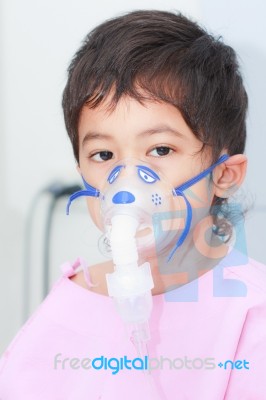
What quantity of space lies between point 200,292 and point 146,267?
0.23m

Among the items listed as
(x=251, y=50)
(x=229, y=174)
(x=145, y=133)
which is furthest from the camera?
(x=251, y=50)

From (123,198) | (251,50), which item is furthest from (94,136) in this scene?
(251,50)

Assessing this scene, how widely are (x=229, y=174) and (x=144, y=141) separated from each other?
204 millimetres

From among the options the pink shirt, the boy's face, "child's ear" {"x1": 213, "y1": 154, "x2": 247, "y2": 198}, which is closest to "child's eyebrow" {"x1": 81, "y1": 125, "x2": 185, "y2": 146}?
the boy's face

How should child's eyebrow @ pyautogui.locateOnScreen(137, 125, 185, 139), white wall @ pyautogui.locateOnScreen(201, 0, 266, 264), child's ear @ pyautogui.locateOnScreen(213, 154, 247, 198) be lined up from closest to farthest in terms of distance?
child's eyebrow @ pyautogui.locateOnScreen(137, 125, 185, 139) < child's ear @ pyautogui.locateOnScreen(213, 154, 247, 198) < white wall @ pyautogui.locateOnScreen(201, 0, 266, 264)

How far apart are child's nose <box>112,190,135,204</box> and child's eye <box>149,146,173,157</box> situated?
9cm

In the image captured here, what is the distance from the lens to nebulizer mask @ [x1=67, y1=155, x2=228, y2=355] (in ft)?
2.90

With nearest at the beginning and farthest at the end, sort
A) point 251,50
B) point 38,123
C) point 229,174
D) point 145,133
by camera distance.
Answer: point 145,133
point 229,174
point 251,50
point 38,123

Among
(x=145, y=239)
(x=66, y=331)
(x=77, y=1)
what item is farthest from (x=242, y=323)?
(x=77, y=1)

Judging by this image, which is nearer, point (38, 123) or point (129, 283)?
point (129, 283)

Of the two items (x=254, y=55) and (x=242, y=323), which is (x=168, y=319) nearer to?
(x=242, y=323)

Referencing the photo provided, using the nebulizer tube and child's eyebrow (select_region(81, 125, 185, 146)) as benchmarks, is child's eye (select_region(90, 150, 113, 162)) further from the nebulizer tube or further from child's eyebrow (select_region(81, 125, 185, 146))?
the nebulizer tube

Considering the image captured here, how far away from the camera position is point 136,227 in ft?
3.09

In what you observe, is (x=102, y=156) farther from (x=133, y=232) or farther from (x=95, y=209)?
(x=133, y=232)
